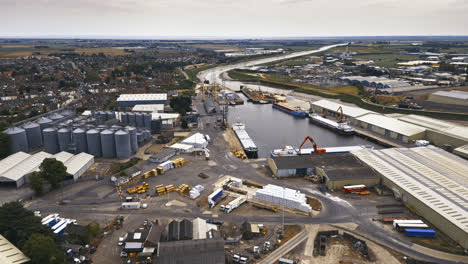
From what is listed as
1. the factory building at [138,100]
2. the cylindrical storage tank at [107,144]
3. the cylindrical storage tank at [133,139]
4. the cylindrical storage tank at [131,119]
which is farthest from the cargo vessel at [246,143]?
the factory building at [138,100]

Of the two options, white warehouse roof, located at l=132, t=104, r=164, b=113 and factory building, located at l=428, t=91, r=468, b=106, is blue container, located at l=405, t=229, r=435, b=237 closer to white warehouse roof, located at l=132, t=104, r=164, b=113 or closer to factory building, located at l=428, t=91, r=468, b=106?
white warehouse roof, located at l=132, t=104, r=164, b=113

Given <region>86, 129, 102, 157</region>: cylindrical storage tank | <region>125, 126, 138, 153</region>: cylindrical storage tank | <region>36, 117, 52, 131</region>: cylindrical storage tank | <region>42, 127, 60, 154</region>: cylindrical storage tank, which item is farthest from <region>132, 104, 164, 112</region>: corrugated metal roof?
<region>42, 127, 60, 154</region>: cylindrical storage tank

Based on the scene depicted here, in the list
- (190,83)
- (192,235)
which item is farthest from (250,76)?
(192,235)

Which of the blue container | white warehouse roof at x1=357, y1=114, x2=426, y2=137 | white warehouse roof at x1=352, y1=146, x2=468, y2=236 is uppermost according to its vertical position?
white warehouse roof at x1=357, y1=114, x2=426, y2=137

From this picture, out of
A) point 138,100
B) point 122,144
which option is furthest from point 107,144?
point 138,100

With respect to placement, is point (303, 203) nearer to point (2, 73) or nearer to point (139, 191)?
point (139, 191)

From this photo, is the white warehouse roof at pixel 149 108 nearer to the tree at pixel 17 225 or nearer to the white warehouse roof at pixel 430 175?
the white warehouse roof at pixel 430 175
